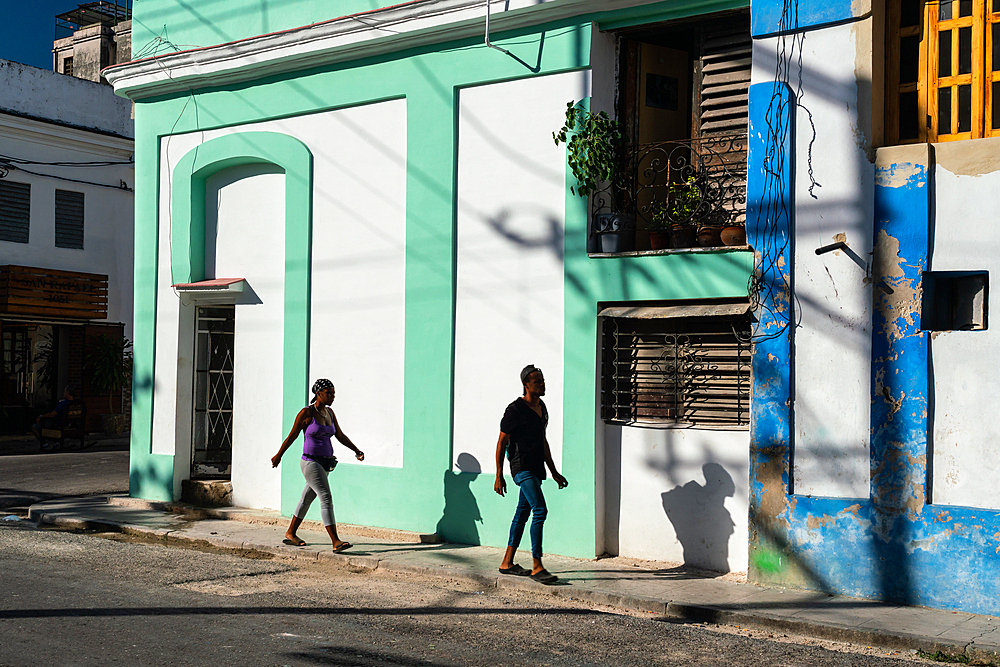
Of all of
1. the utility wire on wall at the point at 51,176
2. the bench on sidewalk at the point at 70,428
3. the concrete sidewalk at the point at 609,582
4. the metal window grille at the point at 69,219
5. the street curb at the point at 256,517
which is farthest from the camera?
the metal window grille at the point at 69,219

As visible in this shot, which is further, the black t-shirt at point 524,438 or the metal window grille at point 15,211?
the metal window grille at point 15,211

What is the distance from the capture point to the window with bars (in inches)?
299

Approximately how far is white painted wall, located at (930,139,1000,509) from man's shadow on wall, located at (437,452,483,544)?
4.32m

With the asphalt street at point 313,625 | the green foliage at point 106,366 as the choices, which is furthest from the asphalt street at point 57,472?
the asphalt street at point 313,625

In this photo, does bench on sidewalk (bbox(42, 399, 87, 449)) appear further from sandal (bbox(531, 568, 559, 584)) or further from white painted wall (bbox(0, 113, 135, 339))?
sandal (bbox(531, 568, 559, 584))

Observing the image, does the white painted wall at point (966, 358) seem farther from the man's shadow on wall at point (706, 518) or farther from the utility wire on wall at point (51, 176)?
the utility wire on wall at point (51, 176)

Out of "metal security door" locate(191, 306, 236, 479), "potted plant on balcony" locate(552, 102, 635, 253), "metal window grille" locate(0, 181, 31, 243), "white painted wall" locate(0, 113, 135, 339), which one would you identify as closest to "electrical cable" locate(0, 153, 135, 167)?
"white painted wall" locate(0, 113, 135, 339)

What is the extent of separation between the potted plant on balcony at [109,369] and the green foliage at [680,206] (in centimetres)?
1704

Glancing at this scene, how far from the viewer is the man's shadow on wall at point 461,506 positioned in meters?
9.91

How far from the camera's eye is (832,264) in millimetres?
7902

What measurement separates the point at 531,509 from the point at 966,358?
3.58 meters

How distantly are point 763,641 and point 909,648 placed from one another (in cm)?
92

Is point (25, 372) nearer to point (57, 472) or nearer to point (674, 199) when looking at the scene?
A: point (57, 472)

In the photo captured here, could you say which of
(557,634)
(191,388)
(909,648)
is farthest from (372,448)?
(909,648)
